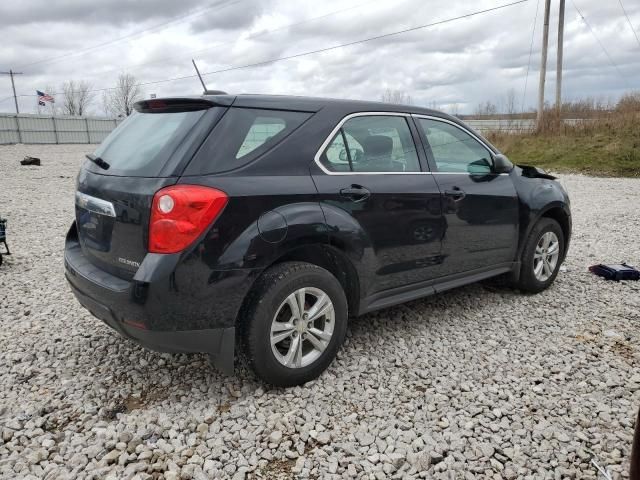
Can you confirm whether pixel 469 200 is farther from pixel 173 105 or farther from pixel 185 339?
pixel 185 339

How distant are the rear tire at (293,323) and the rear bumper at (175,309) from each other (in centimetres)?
12

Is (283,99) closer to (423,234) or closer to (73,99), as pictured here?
(423,234)

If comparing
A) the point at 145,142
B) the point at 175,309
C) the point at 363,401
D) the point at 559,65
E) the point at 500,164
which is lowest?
the point at 363,401

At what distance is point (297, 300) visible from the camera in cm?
296

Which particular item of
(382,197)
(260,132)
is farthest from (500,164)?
(260,132)

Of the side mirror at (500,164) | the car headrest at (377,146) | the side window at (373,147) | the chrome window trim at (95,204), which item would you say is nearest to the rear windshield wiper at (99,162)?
the chrome window trim at (95,204)

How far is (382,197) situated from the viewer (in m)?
3.31

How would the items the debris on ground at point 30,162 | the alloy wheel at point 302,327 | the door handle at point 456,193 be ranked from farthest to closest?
the debris on ground at point 30,162 < the door handle at point 456,193 < the alloy wheel at point 302,327

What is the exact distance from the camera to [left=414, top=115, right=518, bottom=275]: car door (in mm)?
3811

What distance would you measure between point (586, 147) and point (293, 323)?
1978 centimetres

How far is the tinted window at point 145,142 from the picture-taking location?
9.09ft

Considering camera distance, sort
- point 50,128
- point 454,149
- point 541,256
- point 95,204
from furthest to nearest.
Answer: point 50,128, point 541,256, point 454,149, point 95,204

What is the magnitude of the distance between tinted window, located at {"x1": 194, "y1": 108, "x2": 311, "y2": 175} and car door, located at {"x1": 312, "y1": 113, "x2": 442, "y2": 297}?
0.31m

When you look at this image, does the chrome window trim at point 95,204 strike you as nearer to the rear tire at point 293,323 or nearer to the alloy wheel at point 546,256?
the rear tire at point 293,323
